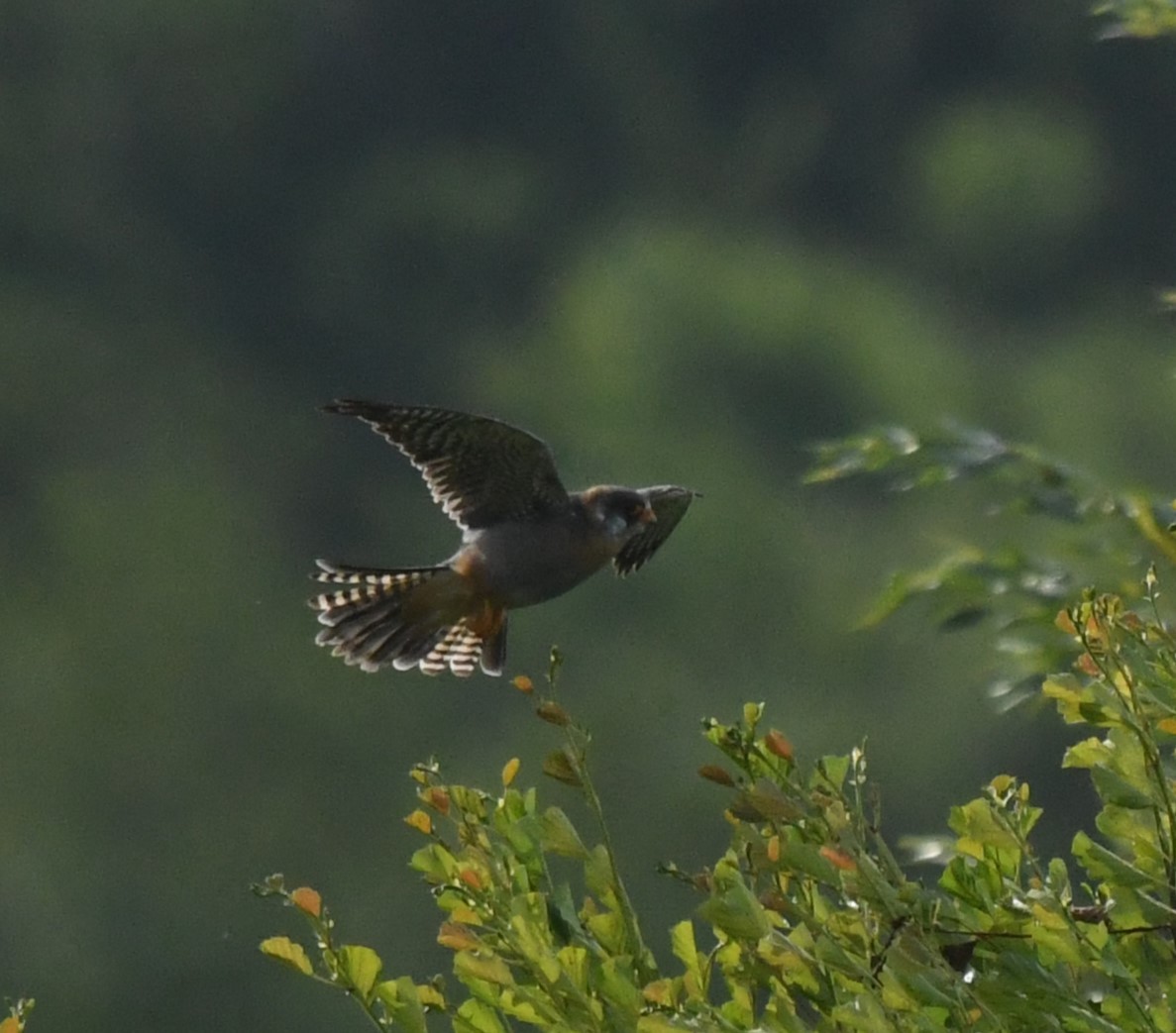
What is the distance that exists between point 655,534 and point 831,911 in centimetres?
298

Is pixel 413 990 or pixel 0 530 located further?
pixel 0 530

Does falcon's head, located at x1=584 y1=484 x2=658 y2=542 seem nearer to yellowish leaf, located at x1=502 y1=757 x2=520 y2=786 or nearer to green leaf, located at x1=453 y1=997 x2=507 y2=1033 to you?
yellowish leaf, located at x1=502 y1=757 x2=520 y2=786

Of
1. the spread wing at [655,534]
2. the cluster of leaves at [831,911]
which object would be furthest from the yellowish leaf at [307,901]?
the spread wing at [655,534]

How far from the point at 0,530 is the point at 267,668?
3837 mm

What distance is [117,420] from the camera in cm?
2331

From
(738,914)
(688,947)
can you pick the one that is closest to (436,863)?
(688,947)

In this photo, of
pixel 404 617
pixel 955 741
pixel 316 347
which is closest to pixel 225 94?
pixel 316 347

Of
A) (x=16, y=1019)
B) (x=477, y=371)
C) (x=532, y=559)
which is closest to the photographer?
(x=16, y=1019)

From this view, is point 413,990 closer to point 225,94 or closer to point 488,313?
point 488,313

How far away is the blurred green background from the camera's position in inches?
709

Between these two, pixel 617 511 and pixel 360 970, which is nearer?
pixel 360 970

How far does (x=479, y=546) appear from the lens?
4.80m

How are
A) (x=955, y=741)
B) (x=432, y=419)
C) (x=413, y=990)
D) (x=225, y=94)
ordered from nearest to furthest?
(x=413, y=990) < (x=432, y=419) < (x=955, y=741) < (x=225, y=94)

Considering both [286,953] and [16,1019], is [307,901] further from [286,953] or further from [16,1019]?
[16,1019]
